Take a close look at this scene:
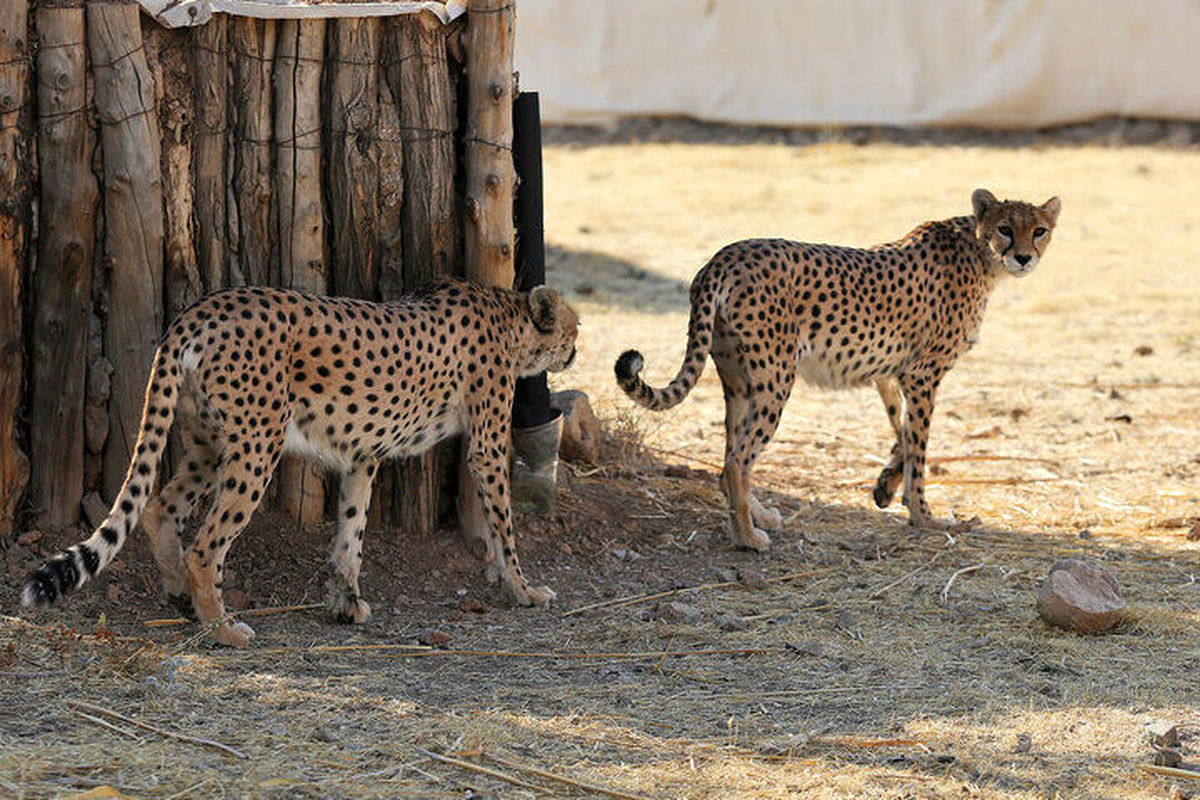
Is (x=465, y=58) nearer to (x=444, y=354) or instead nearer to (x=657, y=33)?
(x=444, y=354)

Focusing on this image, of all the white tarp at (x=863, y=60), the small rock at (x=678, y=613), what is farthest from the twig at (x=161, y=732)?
the white tarp at (x=863, y=60)

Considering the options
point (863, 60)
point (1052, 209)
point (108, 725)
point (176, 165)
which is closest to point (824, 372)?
point (1052, 209)

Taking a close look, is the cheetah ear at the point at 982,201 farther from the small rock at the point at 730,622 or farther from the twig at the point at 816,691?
the twig at the point at 816,691

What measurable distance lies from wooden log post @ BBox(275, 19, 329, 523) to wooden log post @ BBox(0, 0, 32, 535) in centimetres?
75

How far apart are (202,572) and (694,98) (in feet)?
38.0

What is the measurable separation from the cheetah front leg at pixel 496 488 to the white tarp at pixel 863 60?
1042cm

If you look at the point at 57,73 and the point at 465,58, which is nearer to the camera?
the point at 57,73

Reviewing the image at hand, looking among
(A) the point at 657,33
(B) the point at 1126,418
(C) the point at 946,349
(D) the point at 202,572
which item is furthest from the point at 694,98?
(D) the point at 202,572

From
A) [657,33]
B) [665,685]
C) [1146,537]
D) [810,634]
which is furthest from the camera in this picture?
[657,33]

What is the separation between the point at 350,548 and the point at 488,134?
1.40 meters

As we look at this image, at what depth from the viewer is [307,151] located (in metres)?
5.53

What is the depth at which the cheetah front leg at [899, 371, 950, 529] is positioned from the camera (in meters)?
6.75

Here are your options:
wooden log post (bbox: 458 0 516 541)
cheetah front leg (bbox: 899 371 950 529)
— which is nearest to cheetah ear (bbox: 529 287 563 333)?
wooden log post (bbox: 458 0 516 541)

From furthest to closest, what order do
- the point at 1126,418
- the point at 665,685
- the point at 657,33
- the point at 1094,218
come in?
1. the point at 657,33
2. the point at 1094,218
3. the point at 1126,418
4. the point at 665,685
